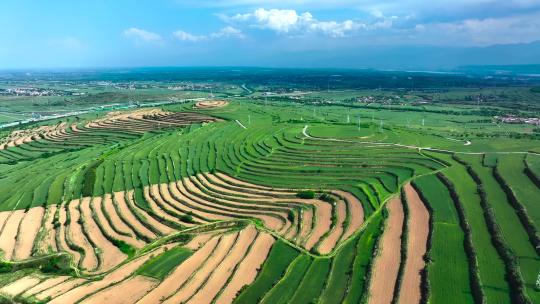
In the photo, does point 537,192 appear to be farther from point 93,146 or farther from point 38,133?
point 38,133

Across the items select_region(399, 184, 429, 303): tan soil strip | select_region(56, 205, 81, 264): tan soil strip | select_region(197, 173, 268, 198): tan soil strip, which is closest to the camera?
select_region(399, 184, 429, 303): tan soil strip

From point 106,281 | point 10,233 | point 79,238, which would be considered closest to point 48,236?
point 79,238

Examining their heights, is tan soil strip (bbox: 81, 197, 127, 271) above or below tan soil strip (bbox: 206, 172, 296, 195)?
below

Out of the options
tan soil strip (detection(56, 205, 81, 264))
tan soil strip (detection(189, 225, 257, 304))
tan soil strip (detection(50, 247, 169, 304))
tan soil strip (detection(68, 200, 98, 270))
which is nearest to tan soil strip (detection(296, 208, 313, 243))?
tan soil strip (detection(189, 225, 257, 304))

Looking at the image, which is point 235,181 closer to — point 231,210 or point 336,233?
point 231,210

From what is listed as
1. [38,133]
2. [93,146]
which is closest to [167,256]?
[93,146]

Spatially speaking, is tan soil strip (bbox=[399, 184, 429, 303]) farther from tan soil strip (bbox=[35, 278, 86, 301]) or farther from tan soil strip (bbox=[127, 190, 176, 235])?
tan soil strip (bbox=[35, 278, 86, 301])

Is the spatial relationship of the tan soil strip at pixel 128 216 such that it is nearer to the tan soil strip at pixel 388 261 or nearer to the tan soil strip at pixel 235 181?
the tan soil strip at pixel 235 181
